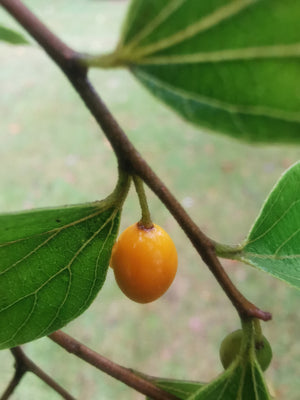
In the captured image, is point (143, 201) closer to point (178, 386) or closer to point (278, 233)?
point (278, 233)

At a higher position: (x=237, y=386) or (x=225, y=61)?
(x=225, y=61)

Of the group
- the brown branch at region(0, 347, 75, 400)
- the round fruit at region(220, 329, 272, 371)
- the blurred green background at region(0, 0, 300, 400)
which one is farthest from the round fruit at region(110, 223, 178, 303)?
the blurred green background at region(0, 0, 300, 400)

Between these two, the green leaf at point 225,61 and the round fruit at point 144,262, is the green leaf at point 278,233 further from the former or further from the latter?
the green leaf at point 225,61

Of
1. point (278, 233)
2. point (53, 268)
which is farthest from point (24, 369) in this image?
point (278, 233)

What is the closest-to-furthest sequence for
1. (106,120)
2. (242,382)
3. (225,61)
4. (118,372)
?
(225,61)
(106,120)
(242,382)
(118,372)

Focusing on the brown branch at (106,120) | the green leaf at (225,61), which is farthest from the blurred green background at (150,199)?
the green leaf at (225,61)

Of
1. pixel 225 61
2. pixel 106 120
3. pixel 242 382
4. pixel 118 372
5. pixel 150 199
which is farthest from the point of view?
pixel 150 199

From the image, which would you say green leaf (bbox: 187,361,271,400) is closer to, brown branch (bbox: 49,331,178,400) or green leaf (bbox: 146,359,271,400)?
green leaf (bbox: 146,359,271,400)
